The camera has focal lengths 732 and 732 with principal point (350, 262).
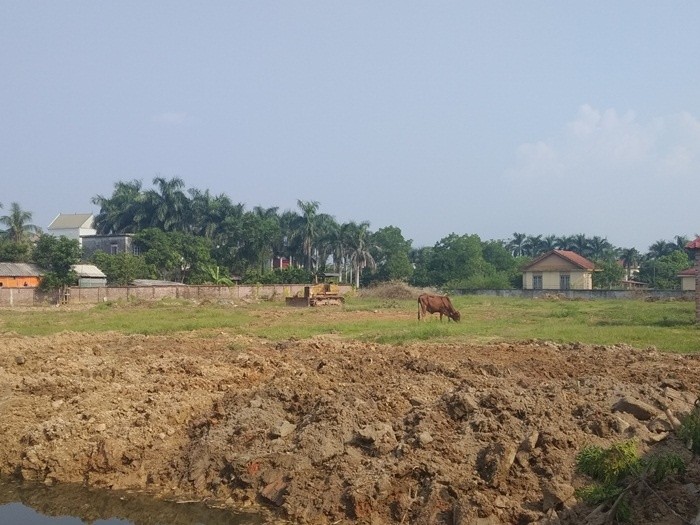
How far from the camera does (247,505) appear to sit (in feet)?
30.4

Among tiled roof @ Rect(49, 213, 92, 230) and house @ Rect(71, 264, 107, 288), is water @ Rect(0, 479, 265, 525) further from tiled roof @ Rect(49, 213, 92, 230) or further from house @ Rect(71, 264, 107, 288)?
tiled roof @ Rect(49, 213, 92, 230)

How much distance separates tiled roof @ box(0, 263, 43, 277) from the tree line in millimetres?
12004

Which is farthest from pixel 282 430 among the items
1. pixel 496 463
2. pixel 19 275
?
pixel 19 275

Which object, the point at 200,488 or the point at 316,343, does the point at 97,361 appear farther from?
the point at 200,488

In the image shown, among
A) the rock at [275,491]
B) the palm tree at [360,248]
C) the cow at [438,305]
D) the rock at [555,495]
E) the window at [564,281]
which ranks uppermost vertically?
the palm tree at [360,248]


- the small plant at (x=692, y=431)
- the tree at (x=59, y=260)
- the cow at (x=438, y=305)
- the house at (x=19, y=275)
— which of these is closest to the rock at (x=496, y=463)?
the small plant at (x=692, y=431)

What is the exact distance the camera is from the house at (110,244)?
6950 cm

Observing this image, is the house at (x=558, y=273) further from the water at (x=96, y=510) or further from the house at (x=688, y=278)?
the water at (x=96, y=510)

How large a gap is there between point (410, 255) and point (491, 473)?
85.8 metres

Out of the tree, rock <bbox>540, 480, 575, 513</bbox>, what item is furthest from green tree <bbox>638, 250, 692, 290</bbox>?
rock <bbox>540, 480, 575, 513</bbox>

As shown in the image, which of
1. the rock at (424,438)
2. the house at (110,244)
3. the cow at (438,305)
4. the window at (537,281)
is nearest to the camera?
the rock at (424,438)

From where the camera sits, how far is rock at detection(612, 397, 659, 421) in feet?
32.6

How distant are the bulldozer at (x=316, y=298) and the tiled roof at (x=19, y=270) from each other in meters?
20.8

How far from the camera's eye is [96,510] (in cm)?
941
